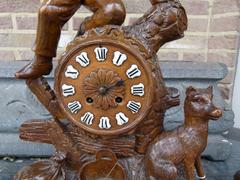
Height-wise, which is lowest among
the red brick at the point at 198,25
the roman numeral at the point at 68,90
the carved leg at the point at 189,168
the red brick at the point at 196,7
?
the carved leg at the point at 189,168

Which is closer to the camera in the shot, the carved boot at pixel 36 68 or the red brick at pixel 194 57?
the carved boot at pixel 36 68

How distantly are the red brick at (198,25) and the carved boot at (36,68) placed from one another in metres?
0.68

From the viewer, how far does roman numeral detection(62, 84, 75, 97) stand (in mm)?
865

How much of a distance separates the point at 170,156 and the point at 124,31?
0.30m

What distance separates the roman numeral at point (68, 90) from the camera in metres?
0.86

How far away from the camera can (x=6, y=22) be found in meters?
1.40

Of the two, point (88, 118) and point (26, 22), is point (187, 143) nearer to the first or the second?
point (88, 118)

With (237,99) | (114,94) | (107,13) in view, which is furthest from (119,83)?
(237,99)

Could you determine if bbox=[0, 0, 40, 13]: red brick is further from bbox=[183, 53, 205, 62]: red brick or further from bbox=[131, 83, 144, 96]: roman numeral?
bbox=[131, 83, 144, 96]: roman numeral

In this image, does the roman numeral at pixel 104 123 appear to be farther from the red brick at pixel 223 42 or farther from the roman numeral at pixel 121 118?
the red brick at pixel 223 42

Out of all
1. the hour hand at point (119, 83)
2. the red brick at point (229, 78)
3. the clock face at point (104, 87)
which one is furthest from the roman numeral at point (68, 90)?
the red brick at point (229, 78)

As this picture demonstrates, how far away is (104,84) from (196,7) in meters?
0.68

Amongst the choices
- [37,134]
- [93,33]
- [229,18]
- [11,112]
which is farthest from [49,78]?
[229,18]

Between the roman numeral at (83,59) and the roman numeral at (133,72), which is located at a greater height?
the roman numeral at (83,59)
